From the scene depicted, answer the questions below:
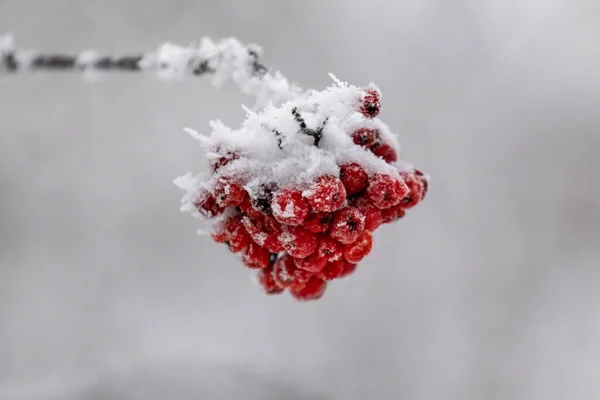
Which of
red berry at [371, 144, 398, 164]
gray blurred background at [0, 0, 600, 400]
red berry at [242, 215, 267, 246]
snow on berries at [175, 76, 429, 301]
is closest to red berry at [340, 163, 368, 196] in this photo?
snow on berries at [175, 76, 429, 301]

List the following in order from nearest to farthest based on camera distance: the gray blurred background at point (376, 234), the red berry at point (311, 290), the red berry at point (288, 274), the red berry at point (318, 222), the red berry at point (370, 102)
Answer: the red berry at point (370, 102) < the red berry at point (318, 222) < the red berry at point (288, 274) < the red berry at point (311, 290) < the gray blurred background at point (376, 234)

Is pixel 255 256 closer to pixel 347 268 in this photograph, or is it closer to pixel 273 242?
pixel 273 242

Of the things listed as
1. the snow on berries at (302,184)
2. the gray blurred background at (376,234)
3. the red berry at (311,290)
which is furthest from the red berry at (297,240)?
the gray blurred background at (376,234)

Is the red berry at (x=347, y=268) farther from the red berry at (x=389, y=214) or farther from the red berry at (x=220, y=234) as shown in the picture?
the red berry at (x=220, y=234)

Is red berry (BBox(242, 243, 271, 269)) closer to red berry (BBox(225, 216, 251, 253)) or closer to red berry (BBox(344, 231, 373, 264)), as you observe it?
red berry (BBox(225, 216, 251, 253))

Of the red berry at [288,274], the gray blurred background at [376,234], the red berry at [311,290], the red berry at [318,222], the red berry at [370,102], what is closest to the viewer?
the red berry at [370,102]

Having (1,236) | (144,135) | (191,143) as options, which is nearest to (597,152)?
(191,143)

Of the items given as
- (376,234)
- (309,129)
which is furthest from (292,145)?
(376,234)
